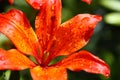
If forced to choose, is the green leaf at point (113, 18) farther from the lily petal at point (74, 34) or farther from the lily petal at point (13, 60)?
the lily petal at point (13, 60)

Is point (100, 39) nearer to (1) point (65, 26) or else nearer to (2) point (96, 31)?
(2) point (96, 31)

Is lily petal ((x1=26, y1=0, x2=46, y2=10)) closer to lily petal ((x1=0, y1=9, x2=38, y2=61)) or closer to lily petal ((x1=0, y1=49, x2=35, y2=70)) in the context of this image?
lily petal ((x1=0, y1=9, x2=38, y2=61))

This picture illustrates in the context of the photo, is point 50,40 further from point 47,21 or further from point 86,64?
point 86,64

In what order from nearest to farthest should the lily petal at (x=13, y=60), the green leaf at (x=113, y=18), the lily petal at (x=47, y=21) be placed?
1. the lily petal at (x=13, y=60)
2. the lily petal at (x=47, y=21)
3. the green leaf at (x=113, y=18)

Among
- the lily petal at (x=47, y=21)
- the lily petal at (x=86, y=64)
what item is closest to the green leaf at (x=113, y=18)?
the lily petal at (x=47, y=21)

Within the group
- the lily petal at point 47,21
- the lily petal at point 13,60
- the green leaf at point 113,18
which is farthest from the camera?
the green leaf at point 113,18

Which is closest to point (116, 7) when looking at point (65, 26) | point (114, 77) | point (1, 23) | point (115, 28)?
point (115, 28)
